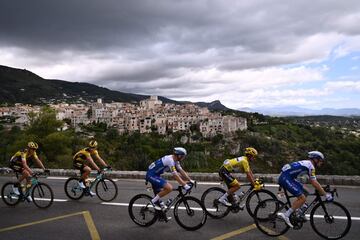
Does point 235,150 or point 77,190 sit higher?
point 77,190

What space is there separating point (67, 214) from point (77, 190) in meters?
1.63

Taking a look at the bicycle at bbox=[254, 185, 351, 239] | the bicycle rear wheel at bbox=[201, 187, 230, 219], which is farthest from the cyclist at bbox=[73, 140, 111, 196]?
the bicycle at bbox=[254, 185, 351, 239]

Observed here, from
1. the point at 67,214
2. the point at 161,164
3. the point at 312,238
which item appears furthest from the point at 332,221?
the point at 67,214

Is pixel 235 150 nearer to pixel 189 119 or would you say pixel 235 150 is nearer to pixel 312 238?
pixel 189 119

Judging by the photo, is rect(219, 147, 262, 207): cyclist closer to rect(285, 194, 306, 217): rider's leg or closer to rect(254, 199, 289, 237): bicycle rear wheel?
rect(254, 199, 289, 237): bicycle rear wheel

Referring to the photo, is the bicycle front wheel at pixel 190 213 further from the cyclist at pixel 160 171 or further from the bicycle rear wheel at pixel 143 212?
the bicycle rear wheel at pixel 143 212

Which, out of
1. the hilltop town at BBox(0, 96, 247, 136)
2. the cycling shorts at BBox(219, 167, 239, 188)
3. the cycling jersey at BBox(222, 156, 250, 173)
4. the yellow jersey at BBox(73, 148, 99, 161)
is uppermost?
the cycling jersey at BBox(222, 156, 250, 173)

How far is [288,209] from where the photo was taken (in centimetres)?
670

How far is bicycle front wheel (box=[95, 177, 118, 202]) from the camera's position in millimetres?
9731

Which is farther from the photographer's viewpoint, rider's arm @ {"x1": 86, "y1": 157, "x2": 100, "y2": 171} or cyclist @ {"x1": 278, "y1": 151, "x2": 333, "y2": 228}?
rider's arm @ {"x1": 86, "y1": 157, "x2": 100, "y2": 171}

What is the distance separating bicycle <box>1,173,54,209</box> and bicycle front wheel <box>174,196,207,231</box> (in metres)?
3.87

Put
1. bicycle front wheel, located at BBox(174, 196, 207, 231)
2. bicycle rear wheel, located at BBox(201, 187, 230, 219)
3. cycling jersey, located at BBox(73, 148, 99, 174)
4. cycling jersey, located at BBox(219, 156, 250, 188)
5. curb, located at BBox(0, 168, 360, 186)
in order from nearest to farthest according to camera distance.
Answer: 1. bicycle front wheel, located at BBox(174, 196, 207, 231)
2. cycling jersey, located at BBox(219, 156, 250, 188)
3. bicycle rear wheel, located at BBox(201, 187, 230, 219)
4. cycling jersey, located at BBox(73, 148, 99, 174)
5. curb, located at BBox(0, 168, 360, 186)

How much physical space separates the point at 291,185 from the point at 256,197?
122 cm

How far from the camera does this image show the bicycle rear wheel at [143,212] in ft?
24.0
